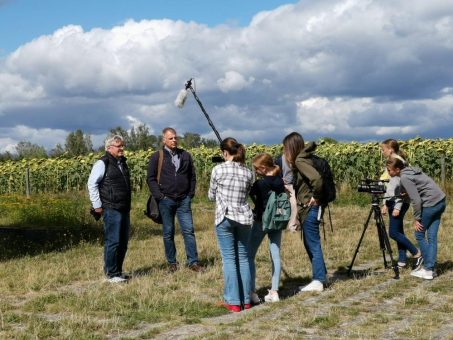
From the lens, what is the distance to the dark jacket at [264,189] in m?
7.25

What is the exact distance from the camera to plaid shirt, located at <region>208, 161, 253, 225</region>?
6.91 m

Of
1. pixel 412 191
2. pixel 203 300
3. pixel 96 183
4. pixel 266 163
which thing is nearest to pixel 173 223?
pixel 96 183

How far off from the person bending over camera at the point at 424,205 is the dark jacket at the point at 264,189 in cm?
200

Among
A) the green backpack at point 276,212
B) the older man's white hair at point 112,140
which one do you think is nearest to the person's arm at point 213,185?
the green backpack at point 276,212

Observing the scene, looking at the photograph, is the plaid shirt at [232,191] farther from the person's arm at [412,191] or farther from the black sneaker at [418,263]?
the black sneaker at [418,263]

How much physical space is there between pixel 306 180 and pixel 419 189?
170 centimetres

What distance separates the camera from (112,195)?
8711 millimetres

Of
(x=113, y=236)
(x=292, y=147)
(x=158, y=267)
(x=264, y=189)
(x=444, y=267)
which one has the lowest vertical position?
(x=444, y=267)

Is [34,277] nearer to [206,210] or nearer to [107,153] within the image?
[107,153]

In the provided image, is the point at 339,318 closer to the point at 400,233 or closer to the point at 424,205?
the point at 424,205

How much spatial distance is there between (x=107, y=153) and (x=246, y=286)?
2.82 metres

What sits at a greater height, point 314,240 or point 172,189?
point 172,189

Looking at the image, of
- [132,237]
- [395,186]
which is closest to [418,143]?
[132,237]

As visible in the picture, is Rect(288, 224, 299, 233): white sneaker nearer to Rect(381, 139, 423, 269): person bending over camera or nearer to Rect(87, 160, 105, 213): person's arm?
Rect(381, 139, 423, 269): person bending over camera
